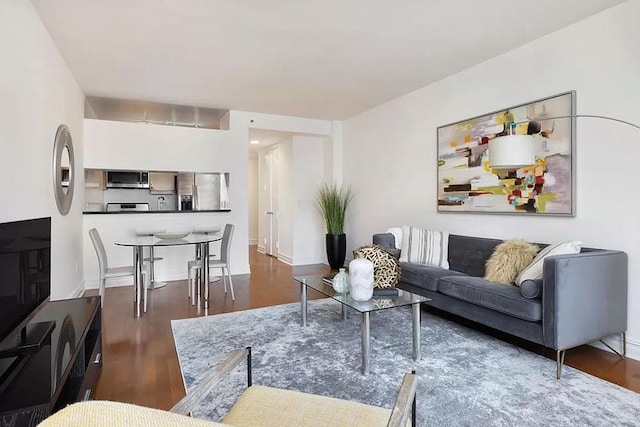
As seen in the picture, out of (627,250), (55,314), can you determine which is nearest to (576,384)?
(627,250)

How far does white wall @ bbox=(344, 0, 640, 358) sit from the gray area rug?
99 cm

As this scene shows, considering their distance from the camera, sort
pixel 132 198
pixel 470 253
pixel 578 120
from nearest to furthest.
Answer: pixel 578 120, pixel 470 253, pixel 132 198

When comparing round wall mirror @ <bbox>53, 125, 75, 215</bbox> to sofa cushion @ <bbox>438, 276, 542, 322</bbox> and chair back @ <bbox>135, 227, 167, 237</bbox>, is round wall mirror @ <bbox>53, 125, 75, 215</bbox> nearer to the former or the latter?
chair back @ <bbox>135, 227, 167, 237</bbox>

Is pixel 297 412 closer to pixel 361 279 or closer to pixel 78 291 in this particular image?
pixel 361 279

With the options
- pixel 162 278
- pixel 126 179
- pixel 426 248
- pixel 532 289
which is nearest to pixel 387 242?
pixel 426 248

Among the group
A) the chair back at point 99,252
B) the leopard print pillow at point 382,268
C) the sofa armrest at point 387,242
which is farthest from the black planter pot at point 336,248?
the chair back at point 99,252

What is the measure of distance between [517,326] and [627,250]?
1016mm

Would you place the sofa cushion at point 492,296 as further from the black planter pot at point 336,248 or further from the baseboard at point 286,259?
the baseboard at point 286,259

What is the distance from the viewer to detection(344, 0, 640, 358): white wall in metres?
2.75

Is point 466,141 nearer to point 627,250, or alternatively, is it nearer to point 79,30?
point 627,250

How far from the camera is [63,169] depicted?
3744 mm

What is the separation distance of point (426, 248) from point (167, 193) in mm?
4080

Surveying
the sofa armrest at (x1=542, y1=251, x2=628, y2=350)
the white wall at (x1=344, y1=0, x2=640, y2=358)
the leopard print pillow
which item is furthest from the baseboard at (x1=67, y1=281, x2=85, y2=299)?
the sofa armrest at (x1=542, y1=251, x2=628, y2=350)

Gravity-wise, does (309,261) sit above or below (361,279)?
below
